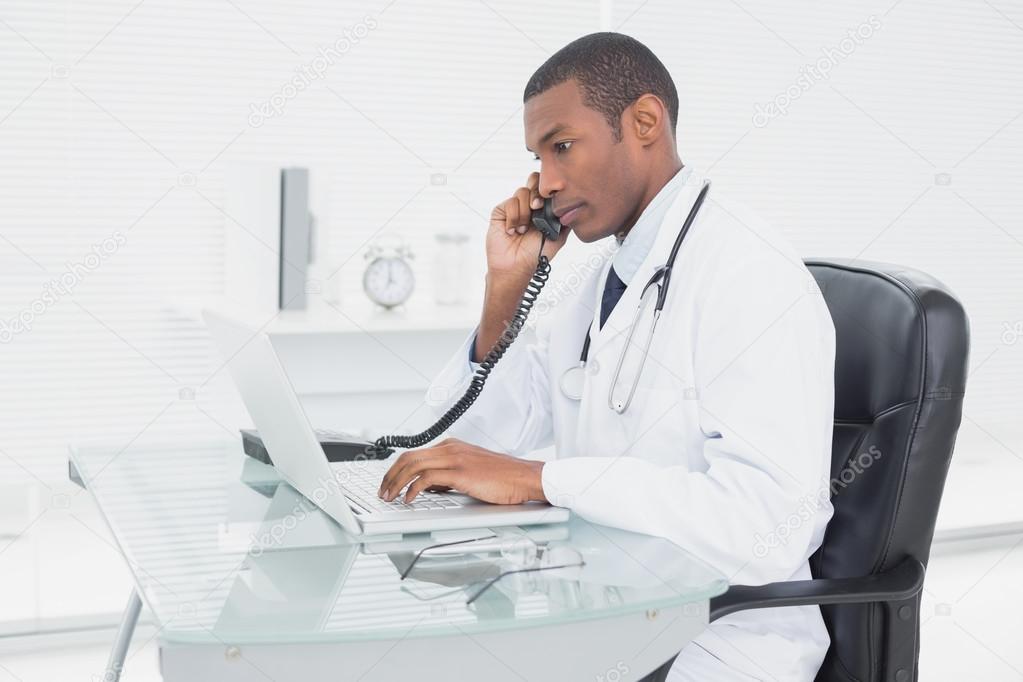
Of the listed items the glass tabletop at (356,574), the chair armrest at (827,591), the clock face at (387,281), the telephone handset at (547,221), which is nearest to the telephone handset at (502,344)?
the telephone handset at (547,221)

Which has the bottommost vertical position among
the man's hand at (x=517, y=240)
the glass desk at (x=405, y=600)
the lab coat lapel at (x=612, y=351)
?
the glass desk at (x=405, y=600)

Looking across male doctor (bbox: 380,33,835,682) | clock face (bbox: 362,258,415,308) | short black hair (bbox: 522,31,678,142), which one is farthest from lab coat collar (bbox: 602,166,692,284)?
clock face (bbox: 362,258,415,308)

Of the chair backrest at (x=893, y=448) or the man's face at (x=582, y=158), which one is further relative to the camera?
the man's face at (x=582, y=158)

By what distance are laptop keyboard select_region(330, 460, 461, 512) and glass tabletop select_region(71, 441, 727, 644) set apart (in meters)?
0.06

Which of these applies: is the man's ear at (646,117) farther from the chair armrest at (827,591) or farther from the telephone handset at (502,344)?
the chair armrest at (827,591)

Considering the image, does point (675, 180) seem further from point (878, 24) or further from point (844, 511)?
point (878, 24)

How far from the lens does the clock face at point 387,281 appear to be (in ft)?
9.19

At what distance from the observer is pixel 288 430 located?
4.33 ft

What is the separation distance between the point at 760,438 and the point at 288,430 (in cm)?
59

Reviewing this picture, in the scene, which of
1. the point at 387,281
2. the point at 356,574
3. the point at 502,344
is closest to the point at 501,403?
the point at 502,344

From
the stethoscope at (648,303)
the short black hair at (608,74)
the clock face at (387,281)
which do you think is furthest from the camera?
the clock face at (387,281)

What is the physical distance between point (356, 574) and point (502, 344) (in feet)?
2.56

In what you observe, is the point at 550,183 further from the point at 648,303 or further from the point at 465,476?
the point at 465,476

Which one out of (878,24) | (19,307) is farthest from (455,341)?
(878,24)
